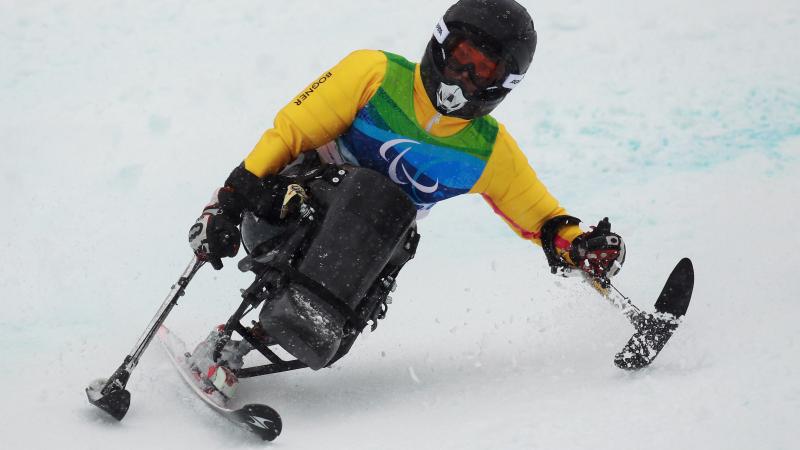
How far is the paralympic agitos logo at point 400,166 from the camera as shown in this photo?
4.34 meters

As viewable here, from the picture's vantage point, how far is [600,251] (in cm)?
448

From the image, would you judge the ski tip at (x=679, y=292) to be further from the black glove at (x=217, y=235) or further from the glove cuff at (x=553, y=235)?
the black glove at (x=217, y=235)

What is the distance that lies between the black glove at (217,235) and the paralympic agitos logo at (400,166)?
0.72 m

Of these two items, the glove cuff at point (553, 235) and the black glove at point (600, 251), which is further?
the glove cuff at point (553, 235)

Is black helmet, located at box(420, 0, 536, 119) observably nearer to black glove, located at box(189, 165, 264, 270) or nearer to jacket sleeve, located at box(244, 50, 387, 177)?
jacket sleeve, located at box(244, 50, 387, 177)

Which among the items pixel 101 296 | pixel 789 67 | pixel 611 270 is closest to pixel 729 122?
pixel 789 67

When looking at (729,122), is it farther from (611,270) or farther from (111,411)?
(111,411)

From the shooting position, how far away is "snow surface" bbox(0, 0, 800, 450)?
4.00 metres

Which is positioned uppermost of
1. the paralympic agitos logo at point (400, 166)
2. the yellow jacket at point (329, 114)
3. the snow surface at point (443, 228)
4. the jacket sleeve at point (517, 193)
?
the yellow jacket at point (329, 114)

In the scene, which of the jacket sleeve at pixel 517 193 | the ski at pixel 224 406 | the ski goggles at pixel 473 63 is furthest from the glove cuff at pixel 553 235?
the ski at pixel 224 406

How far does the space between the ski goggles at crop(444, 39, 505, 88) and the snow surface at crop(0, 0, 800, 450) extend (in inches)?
54.9

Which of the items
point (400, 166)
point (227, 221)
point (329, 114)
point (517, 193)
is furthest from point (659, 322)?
point (227, 221)

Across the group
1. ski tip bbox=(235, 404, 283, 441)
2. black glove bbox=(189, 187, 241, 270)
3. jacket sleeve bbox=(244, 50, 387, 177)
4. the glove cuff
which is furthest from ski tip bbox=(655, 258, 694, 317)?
black glove bbox=(189, 187, 241, 270)

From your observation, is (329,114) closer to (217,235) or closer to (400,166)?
(400,166)
